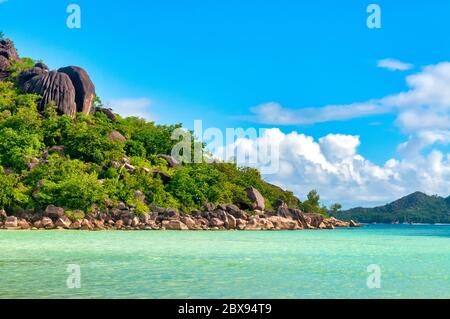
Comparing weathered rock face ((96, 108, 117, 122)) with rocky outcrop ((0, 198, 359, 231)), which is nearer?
rocky outcrop ((0, 198, 359, 231))

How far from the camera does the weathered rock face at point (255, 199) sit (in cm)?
5206

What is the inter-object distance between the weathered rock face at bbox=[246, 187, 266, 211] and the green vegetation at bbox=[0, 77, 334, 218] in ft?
2.46

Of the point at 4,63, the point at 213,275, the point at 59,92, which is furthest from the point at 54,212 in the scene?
the point at 4,63

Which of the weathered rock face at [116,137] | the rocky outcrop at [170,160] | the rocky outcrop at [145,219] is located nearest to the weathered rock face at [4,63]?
the weathered rock face at [116,137]

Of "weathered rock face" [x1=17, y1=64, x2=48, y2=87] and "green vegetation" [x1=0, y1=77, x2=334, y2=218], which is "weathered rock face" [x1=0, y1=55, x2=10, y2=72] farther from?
"weathered rock face" [x1=17, y1=64, x2=48, y2=87]

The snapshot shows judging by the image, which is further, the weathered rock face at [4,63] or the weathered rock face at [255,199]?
the weathered rock face at [4,63]

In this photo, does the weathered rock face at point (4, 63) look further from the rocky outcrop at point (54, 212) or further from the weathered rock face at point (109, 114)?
the rocky outcrop at point (54, 212)

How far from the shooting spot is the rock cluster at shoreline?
36281mm

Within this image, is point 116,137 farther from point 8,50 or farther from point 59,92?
point 8,50

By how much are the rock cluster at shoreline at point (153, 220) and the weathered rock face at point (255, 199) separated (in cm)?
102
